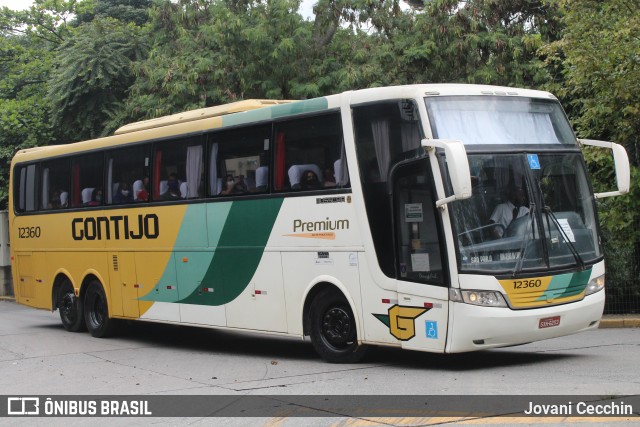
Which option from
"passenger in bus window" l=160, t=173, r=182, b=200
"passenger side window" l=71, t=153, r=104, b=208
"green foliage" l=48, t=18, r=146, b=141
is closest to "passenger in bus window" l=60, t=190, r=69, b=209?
"passenger side window" l=71, t=153, r=104, b=208

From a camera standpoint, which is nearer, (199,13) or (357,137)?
(357,137)

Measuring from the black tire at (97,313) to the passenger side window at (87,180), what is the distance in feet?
5.23

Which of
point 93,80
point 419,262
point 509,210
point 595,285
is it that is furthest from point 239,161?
point 93,80

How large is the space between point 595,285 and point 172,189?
23.2 feet

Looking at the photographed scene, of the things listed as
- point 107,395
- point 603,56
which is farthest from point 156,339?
point 603,56

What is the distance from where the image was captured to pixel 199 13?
87.7 feet

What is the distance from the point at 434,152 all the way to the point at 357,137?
1353mm

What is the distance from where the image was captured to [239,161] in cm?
1377

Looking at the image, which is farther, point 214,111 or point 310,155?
point 214,111

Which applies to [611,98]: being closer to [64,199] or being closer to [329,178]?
[329,178]

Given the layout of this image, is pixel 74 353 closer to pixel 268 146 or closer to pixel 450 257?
pixel 268 146

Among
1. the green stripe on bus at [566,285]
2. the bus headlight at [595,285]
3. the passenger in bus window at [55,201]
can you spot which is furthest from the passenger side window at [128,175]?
the bus headlight at [595,285]

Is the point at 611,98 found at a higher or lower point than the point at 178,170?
higher

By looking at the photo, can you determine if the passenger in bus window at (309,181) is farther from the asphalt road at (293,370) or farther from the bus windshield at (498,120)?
the asphalt road at (293,370)
